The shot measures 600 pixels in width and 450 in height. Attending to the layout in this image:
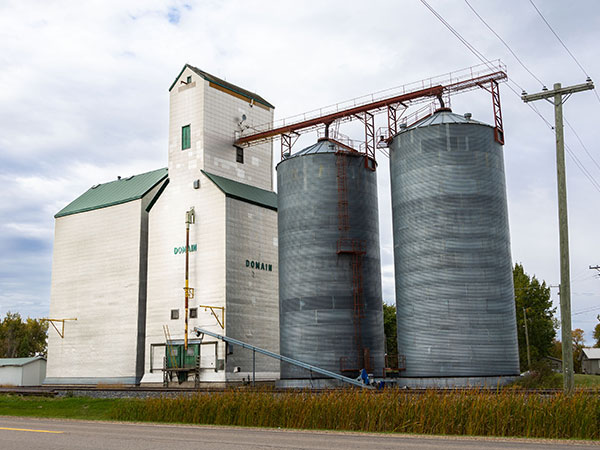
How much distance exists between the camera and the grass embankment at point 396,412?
59.0ft

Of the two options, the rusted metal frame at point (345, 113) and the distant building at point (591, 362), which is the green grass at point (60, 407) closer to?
the rusted metal frame at point (345, 113)

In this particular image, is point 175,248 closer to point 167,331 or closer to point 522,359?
point 167,331

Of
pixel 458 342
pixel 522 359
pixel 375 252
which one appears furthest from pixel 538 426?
pixel 522 359

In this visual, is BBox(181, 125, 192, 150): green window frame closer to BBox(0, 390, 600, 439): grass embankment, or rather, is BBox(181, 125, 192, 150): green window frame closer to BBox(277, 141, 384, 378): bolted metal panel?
BBox(277, 141, 384, 378): bolted metal panel

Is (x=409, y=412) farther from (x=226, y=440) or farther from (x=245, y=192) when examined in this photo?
(x=245, y=192)

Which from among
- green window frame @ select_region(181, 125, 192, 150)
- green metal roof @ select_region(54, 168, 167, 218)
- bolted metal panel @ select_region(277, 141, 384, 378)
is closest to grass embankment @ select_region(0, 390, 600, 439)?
bolted metal panel @ select_region(277, 141, 384, 378)

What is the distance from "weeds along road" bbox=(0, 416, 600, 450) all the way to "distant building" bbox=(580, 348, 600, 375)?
81374 mm

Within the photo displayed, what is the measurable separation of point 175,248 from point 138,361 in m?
9.76

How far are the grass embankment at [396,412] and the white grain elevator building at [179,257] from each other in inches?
799

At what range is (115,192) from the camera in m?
56.7

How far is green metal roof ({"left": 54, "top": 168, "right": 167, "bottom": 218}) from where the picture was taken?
54.0 m

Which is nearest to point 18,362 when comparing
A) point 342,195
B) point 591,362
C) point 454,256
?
point 342,195

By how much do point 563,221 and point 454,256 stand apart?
10.2 m

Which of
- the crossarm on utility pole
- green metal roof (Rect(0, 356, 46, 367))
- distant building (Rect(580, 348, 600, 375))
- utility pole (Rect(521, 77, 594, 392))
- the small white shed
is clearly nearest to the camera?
utility pole (Rect(521, 77, 594, 392))
